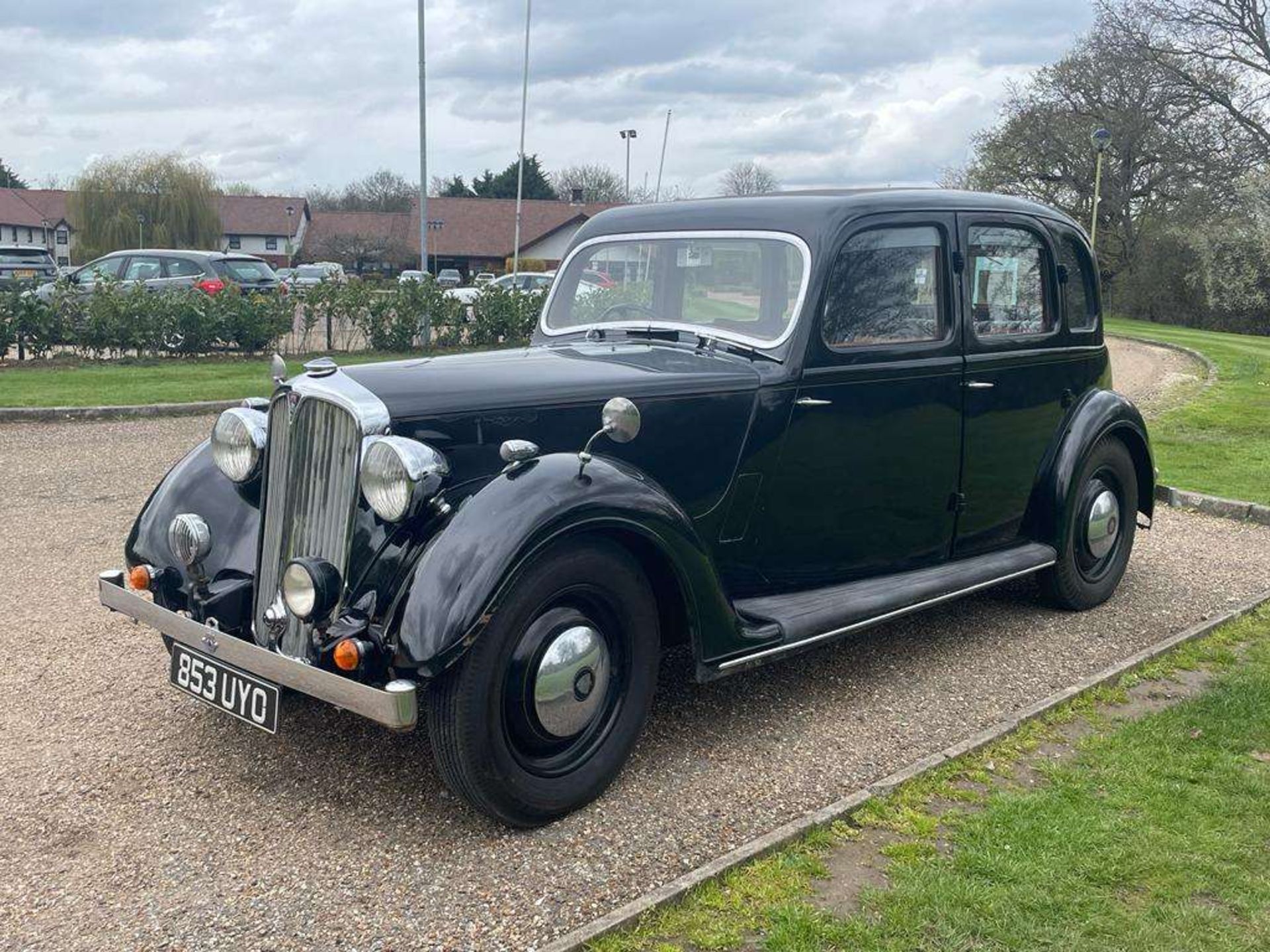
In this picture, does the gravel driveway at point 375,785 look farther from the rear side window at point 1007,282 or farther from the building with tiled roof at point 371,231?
the building with tiled roof at point 371,231

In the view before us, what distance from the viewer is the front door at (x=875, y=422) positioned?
4.30 m

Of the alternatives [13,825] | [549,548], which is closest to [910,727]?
[549,548]

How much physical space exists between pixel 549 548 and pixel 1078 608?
3.46 m

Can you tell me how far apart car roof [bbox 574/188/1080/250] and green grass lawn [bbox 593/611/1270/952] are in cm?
217

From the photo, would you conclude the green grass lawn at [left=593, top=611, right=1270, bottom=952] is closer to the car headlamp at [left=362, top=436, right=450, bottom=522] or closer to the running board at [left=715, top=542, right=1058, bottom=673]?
the running board at [left=715, top=542, right=1058, bottom=673]

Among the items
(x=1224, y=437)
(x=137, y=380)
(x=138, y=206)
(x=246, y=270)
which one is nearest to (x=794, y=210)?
(x=1224, y=437)

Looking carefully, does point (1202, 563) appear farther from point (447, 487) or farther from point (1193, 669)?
point (447, 487)

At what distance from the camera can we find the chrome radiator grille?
335 cm

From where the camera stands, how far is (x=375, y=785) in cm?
360

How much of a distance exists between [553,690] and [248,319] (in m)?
13.5

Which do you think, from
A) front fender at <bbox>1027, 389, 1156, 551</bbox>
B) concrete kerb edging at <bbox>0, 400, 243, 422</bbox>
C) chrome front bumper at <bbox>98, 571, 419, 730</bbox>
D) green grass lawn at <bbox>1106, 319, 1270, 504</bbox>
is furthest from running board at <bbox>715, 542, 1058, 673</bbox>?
concrete kerb edging at <bbox>0, 400, 243, 422</bbox>

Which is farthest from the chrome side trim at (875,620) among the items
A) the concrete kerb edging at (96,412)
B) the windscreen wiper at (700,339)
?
the concrete kerb edging at (96,412)

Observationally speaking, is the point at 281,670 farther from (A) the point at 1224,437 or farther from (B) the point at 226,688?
(A) the point at 1224,437

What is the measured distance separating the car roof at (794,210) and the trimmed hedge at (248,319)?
10.7 meters
